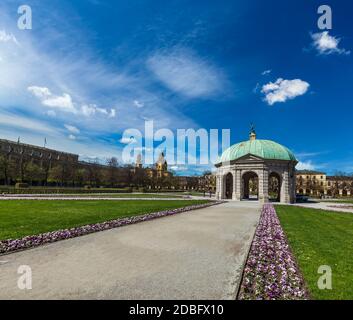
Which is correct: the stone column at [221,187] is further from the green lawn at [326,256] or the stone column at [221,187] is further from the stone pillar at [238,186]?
the green lawn at [326,256]

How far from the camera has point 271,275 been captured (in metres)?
7.39

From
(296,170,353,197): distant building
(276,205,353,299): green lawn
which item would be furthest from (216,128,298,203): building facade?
(296,170,353,197): distant building

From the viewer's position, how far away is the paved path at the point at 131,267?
236 inches

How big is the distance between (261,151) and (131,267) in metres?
45.3

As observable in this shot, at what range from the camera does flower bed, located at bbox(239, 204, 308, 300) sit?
20.0 ft

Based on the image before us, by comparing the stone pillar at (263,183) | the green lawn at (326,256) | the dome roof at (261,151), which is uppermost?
the dome roof at (261,151)

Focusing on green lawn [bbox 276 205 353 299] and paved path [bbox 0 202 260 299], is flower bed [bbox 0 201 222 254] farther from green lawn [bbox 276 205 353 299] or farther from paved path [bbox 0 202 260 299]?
green lawn [bbox 276 205 353 299]

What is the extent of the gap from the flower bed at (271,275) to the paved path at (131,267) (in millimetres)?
372

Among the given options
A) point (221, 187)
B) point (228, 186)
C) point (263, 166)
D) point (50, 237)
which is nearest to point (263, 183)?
point (263, 166)

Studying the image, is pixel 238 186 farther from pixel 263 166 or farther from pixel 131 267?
pixel 131 267

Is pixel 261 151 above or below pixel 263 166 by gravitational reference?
above

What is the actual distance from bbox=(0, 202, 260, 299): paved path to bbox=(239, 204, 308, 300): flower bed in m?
0.37

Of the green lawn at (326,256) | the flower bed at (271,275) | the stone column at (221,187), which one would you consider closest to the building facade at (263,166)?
the stone column at (221,187)
